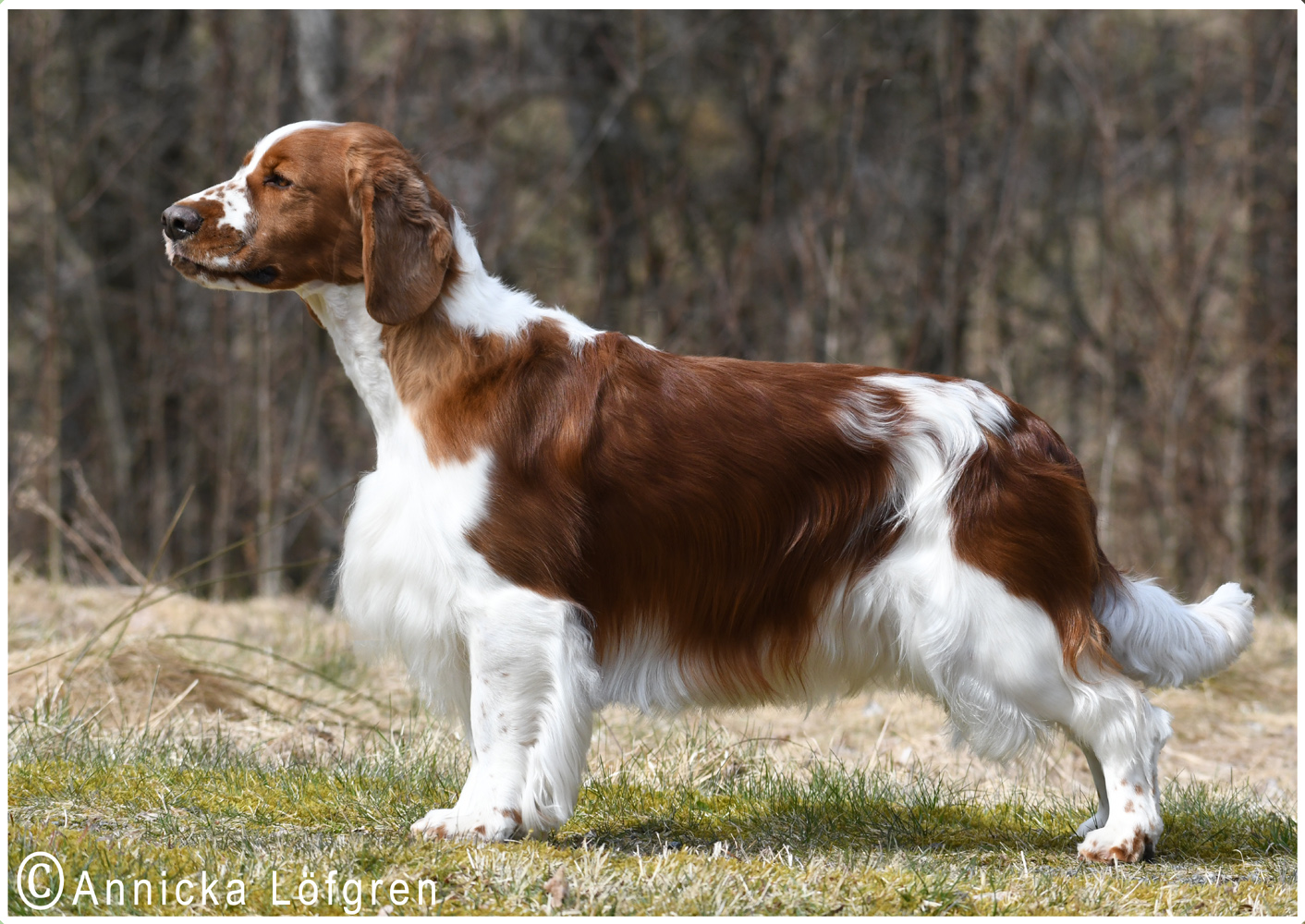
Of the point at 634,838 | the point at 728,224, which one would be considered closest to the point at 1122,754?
the point at 634,838

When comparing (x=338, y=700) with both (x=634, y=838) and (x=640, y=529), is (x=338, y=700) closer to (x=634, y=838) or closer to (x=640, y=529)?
(x=634, y=838)

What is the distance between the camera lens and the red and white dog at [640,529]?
3.38 m

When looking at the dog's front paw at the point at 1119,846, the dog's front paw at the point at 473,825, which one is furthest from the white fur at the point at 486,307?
the dog's front paw at the point at 1119,846

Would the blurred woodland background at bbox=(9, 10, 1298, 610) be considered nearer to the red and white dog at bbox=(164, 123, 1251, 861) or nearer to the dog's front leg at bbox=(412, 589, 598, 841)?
the red and white dog at bbox=(164, 123, 1251, 861)

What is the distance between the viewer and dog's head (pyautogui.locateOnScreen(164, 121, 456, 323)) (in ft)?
A: 11.3

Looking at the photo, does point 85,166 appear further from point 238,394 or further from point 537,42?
point 537,42

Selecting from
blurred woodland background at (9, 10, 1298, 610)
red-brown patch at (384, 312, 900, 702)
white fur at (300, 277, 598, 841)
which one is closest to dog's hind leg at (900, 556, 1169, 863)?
red-brown patch at (384, 312, 900, 702)

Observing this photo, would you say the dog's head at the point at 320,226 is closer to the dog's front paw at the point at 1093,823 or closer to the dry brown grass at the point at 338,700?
the dry brown grass at the point at 338,700

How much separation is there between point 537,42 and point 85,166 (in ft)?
12.1

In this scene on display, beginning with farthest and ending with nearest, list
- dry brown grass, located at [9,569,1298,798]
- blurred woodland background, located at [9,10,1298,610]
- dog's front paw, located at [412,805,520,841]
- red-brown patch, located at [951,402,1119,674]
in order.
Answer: blurred woodland background, located at [9,10,1298,610] < dry brown grass, located at [9,569,1298,798] < red-brown patch, located at [951,402,1119,674] < dog's front paw, located at [412,805,520,841]

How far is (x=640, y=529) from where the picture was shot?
350 centimetres

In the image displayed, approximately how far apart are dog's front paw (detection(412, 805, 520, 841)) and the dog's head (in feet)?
4.01

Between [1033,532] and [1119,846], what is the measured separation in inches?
31.6

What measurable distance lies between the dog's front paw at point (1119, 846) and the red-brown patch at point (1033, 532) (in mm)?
427
